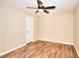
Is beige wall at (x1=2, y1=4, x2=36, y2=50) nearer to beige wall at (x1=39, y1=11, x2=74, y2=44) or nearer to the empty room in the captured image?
the empty room

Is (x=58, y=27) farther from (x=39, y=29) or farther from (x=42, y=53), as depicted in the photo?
(x=42, y=53)

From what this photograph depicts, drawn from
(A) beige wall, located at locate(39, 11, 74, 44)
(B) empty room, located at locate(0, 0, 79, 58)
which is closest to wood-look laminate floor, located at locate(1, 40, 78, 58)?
(B) empty room, located at locate(0, 0, 79, 58)

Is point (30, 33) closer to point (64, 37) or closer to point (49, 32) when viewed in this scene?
point (49, 32)

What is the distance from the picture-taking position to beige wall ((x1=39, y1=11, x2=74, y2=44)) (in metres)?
A: 6.44

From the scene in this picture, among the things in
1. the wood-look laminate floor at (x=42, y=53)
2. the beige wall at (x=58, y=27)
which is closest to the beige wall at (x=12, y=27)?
the wood-look laminate floor at (x=42, y=53)

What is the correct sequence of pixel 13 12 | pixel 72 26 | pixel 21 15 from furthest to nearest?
pixel 72 26
pixel 21 15
pixel 13 12

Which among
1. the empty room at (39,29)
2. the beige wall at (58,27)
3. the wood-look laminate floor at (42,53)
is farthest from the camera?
the beige wall at (58,27)

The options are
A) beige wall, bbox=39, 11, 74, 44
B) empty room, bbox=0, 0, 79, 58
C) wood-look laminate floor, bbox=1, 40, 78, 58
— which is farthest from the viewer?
beige wall, bbox=39, 11, 74, 44

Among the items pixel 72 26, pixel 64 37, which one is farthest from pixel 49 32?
pixel 72 26

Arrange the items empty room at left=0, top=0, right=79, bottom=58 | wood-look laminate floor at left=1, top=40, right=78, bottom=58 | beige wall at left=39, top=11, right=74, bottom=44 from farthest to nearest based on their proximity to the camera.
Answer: beige wall at left=39, top=11, right=74, bottom=44, empty room at left=0, top=0, right=79, bottom=58, wood-look laminate floor at left=1, top=40, right=78, bottom=58

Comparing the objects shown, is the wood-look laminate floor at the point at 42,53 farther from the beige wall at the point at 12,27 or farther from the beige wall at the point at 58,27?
the beige wall at the point at 58,27

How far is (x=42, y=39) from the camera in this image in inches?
304

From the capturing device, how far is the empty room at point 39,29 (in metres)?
3.89

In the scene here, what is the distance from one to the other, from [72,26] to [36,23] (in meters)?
2.90
